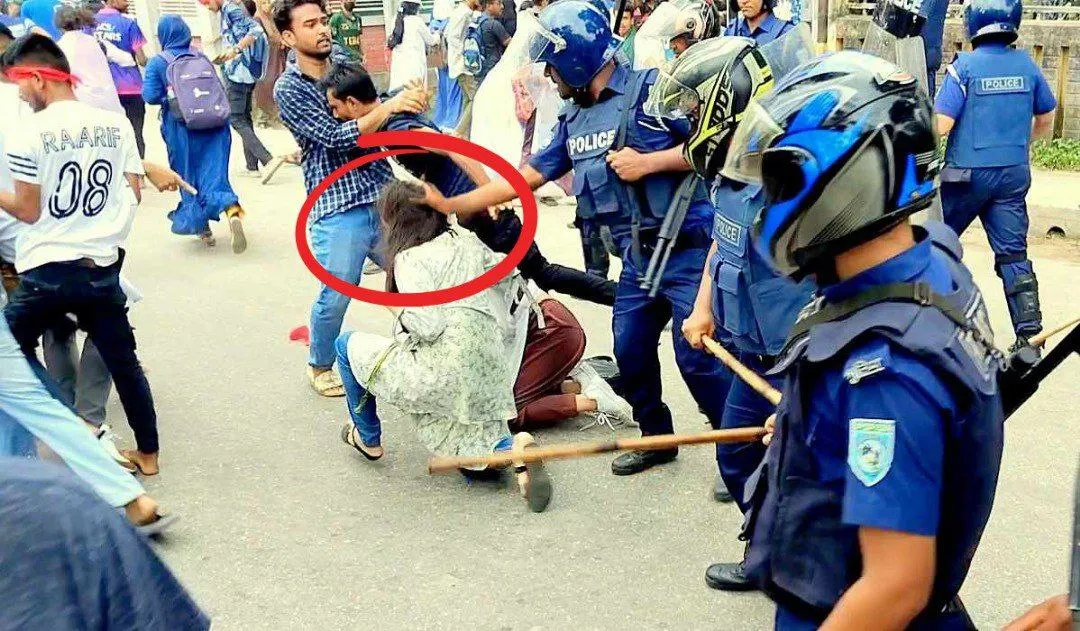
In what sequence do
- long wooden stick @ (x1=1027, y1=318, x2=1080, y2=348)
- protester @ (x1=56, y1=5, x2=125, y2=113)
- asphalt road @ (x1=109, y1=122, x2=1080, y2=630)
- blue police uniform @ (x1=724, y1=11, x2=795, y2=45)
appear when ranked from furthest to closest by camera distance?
1. protester @ (x1=56, y1=5, x2=125, y2=113)
2. blue police uniform @ (x1=724, y1=11, x2=795, y2=45)
3. asphalt road @ (x1=109, y1=122, x2=1080, y2=630)
4. long wooden stick @ (x1=1027, y1=318, x2=1080, y2=348)

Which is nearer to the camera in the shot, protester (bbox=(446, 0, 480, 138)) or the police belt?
the police belt

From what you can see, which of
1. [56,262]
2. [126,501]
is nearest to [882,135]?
[126,501]

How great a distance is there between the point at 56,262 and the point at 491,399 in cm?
169

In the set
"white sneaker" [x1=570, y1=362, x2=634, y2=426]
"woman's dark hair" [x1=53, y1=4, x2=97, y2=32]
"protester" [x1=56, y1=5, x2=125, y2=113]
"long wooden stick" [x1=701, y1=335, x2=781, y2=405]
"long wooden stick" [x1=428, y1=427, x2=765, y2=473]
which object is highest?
"woman's dark hair" [x1=53, y1=4, x2=97, y2=32]

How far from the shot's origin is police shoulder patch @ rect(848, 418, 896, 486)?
1667 mm

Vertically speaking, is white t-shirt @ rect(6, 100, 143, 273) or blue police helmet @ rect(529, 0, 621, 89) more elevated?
blue police helmet @ rect(529, 0, 621, 89)

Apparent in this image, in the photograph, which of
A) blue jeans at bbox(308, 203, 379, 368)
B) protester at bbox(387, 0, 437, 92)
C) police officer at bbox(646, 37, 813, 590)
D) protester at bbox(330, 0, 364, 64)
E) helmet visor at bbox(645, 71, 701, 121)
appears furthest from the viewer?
protester at bbox(330, 0, 364, 64)

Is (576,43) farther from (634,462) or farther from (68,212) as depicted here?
(68,212)

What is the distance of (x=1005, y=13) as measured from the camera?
5.54 meters

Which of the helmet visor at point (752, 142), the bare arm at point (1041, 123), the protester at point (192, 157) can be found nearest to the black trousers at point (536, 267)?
the bare arm at point (1041, 123)

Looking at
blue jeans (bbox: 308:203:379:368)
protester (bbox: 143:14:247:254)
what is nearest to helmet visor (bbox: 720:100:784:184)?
blue jeans (bbox: 308:203:379:368)

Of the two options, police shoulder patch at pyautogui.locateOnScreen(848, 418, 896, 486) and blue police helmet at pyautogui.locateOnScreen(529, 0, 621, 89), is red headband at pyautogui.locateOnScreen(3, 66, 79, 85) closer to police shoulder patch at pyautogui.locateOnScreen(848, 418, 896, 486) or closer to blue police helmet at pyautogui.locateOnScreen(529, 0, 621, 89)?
blue police helmet at pyautogui.locateOnScreen(529, 0, 621, 89)

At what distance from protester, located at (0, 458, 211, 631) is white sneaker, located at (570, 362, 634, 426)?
3.73 m

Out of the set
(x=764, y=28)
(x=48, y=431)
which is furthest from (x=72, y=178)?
(x=764, y=28)
